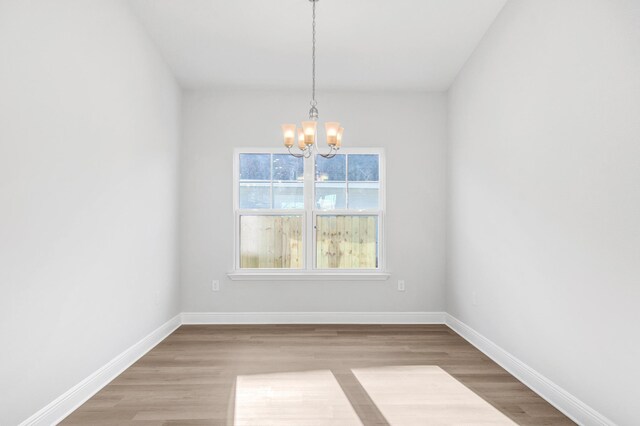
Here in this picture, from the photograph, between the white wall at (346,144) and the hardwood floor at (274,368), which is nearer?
the hardwood floor at (274,368)

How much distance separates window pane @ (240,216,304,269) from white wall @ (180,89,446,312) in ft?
0.73

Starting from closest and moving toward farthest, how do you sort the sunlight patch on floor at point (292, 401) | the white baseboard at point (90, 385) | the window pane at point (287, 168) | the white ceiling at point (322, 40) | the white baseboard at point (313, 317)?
the white baseboard at point (90, 385), the sunlight patch on floor at point (292, 401), the white ceiling at point (322, 40), the white baseboard at point (313, 317), the window pane at point (287, 168)

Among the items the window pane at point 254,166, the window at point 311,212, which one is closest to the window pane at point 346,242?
the window at point 311,212

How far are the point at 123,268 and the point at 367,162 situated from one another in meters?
2.84

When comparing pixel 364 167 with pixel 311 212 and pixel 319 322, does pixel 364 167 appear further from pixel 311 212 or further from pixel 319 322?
pixel 319 322

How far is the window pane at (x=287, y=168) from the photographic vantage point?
499cm

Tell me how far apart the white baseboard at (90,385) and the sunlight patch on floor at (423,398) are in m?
1.78

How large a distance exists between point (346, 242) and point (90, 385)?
295cm

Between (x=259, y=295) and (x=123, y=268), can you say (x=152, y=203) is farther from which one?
(x=259, y=295)

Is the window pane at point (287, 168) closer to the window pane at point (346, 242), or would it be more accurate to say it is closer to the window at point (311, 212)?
the window at point (311, 212)

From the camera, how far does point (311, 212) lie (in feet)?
16.4

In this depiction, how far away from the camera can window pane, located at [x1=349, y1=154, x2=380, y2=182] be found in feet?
16.4

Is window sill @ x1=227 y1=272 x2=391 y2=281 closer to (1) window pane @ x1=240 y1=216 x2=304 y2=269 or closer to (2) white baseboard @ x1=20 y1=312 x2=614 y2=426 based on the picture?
(1) window pane @ x1=240 y1=216 x2=304 y2=269

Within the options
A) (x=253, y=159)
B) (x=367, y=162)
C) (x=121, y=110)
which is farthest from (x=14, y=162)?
(x=367, y=162)
